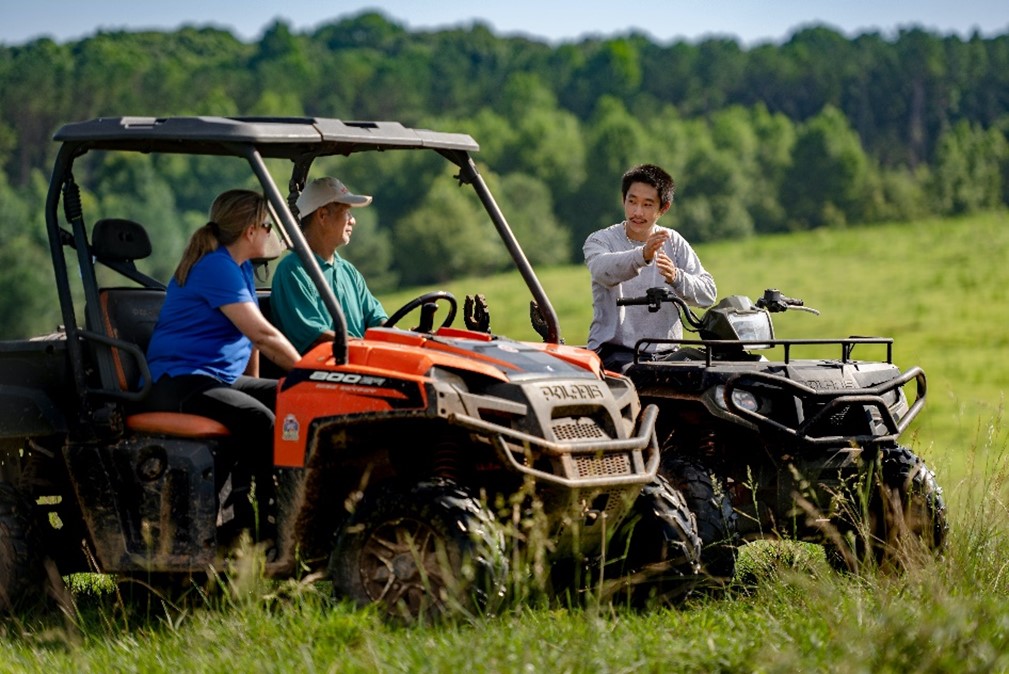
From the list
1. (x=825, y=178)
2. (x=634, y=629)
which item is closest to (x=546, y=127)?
(x=825, y=178)

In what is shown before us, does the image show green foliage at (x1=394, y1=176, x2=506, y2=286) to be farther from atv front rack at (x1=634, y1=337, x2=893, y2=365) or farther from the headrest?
the headrest

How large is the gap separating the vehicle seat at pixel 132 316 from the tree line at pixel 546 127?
2990 inches

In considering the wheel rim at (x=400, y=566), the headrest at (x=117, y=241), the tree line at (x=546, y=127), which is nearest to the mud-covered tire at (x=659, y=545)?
the wheel rim at (x=400, y=566)

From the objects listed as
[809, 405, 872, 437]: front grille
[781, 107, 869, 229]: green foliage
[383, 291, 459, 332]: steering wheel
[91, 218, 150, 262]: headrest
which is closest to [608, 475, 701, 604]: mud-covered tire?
[383, 291, 459, 332]: steering wheel

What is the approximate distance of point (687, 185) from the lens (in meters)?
129

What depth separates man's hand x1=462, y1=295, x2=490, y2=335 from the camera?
7.29 meters

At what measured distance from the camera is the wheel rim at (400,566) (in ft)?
19.4

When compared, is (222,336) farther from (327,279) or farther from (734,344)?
(734,344)

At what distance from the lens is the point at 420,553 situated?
5941 mm

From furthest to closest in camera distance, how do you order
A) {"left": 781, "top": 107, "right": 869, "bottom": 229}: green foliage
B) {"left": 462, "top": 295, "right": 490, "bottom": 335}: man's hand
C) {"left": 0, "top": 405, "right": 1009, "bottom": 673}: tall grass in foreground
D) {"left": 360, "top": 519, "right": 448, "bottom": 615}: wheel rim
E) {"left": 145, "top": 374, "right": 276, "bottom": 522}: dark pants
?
1. {"left": 781, "top": 107, "right": 869, "bottom": 229}: green foliage
2. {"left": 462, "top": 295, "right": 490, "bottom": 335}: man's hand
3. {"left": 145, "top": 374, "right": 276, "bottom": 522}: dark pants
4. {"left": 360, "top": 519, "right": 448, "bottom": 615}: wheel rim
5. {"left": 0, "top": 405, "right": 1009, "bottom": 673}: tall grass in foreground

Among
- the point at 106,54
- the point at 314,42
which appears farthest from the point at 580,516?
the point at 314,42

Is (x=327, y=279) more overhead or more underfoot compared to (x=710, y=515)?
more overhead

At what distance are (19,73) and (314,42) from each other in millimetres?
79327

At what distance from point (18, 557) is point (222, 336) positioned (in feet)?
4.02
